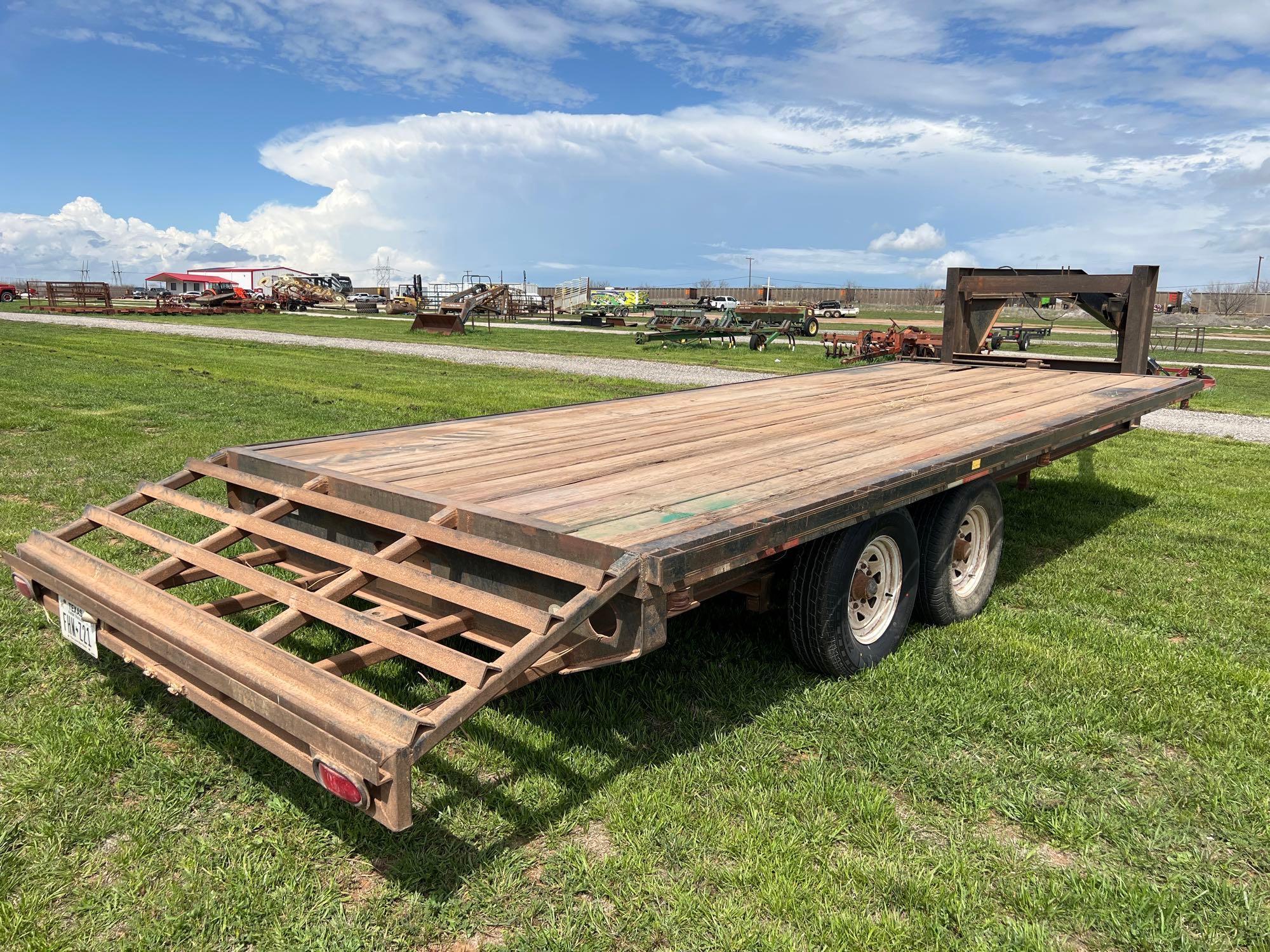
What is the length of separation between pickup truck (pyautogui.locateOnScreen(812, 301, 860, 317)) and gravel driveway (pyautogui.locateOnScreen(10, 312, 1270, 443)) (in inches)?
1167

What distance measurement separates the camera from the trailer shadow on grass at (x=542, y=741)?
2.85 m

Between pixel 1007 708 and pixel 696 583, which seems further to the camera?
pixel 1007 708

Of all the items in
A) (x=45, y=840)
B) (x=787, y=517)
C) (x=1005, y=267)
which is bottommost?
(x=45, y=840)

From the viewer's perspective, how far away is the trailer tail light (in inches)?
90.4

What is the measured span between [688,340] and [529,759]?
24284 mm

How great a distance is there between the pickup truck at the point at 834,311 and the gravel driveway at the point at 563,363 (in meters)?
29.6

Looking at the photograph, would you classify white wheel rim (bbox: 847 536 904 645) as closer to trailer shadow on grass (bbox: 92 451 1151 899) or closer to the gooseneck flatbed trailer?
the gooseneck flatbed trailer

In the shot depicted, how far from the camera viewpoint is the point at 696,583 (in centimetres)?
292

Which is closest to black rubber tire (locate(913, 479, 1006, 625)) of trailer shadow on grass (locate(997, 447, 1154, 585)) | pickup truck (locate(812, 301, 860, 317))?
trailer shadow on grass (locate(997, 447, 1154, 585))

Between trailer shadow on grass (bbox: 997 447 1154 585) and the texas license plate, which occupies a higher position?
the texas license plate

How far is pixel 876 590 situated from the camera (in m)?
4.12

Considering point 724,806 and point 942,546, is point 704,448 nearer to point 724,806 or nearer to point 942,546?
point 942,546

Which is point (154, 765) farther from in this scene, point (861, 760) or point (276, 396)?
point (276, 396)

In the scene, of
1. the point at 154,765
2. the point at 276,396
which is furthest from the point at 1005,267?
the point at 276,396
